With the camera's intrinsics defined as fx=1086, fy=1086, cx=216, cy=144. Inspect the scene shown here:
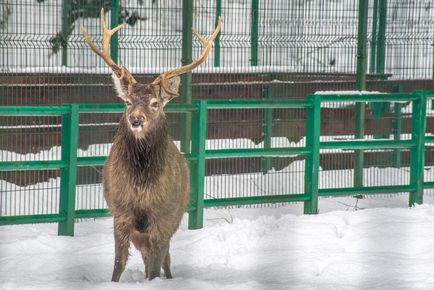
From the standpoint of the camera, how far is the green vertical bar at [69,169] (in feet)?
29.8

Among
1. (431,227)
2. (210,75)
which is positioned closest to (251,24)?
(210,75)

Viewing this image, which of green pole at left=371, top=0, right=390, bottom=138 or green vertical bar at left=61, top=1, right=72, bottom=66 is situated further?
green pole at left=371, top=0, right=390, bottom=138

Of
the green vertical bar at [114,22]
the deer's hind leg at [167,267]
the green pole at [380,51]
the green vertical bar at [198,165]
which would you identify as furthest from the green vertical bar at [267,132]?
the deer's hind leg at [167,267]

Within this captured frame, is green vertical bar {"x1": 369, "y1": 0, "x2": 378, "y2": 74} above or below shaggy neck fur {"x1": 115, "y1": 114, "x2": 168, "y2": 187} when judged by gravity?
above

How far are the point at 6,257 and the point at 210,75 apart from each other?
5906mm

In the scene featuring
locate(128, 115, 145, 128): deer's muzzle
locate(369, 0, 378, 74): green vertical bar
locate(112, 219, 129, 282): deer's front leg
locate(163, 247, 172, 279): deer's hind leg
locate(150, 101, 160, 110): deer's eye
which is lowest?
locate(163, 247, 172, 279): deer's hind leg

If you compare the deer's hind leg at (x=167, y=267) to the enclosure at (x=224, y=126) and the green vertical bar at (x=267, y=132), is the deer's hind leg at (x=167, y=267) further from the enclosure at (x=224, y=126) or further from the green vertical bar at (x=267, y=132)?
the green vertical bar at (x=267, y=132)

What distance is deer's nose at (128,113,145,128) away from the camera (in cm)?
727

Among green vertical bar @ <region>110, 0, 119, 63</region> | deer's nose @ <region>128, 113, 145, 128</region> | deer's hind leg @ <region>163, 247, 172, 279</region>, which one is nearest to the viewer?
deer's nose @ <region>128, 113, 145, 128</region>

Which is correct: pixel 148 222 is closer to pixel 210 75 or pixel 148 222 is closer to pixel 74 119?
pixel 74 119

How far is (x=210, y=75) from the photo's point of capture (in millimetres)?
13633

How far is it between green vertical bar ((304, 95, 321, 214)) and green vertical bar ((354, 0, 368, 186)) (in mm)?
1286

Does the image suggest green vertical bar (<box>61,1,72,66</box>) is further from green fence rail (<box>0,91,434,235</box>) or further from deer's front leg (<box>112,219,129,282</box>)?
deer's front leg (<box>112,219,129,282</box>)

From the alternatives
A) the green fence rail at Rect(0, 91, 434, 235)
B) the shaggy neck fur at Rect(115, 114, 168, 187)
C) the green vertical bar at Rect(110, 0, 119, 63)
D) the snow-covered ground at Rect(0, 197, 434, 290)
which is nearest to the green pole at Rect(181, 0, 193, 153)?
the green fence rail at Rect(0, 91, 434, 235)
